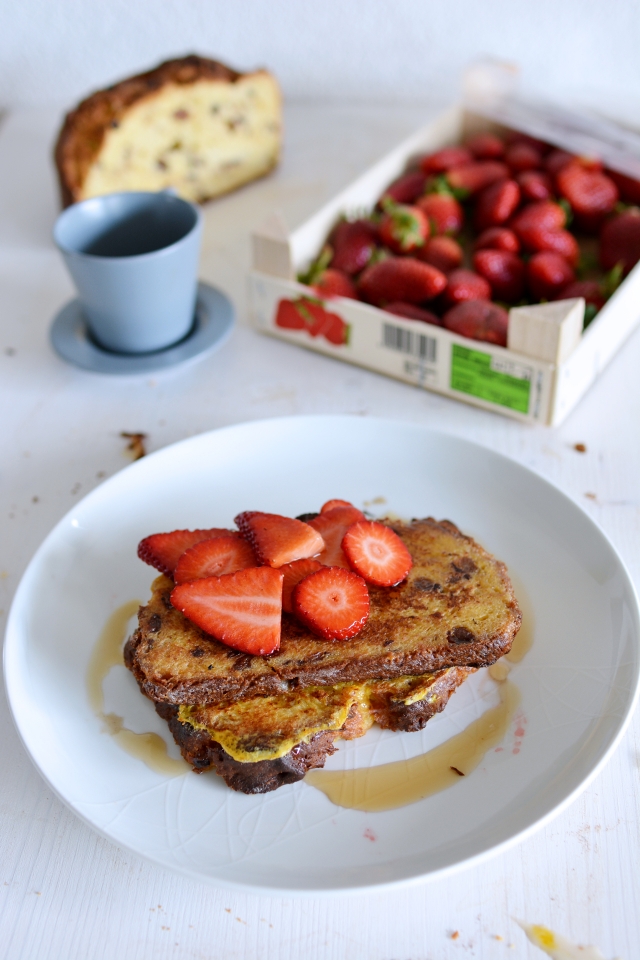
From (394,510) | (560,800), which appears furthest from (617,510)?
(560,800)

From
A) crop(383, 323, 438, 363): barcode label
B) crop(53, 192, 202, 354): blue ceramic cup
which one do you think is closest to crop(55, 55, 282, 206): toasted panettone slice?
crop(53, 192, 202, 354): blue ceramic cup

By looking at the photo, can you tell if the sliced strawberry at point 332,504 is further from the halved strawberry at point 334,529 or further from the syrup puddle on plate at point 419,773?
the syrup puddle on plate at point 419,773

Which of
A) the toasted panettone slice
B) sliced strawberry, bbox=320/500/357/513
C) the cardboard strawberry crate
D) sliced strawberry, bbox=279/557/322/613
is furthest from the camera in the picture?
the toasted panettone slice

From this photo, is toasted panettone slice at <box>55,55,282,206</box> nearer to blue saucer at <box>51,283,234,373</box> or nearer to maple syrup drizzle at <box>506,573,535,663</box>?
blue saucer at <box>51,283,234,373</box>

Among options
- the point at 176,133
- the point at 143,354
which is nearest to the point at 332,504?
the point at 143,354

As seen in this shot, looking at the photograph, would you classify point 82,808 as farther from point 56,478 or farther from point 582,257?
point 582,257

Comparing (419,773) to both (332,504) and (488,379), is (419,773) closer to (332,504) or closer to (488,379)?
(332,504)

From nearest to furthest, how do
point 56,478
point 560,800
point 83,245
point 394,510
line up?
point 560,800, point 394,510, point 56,478, point 83,245
